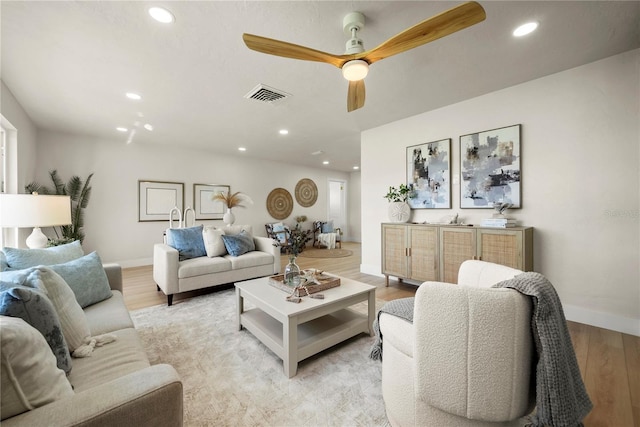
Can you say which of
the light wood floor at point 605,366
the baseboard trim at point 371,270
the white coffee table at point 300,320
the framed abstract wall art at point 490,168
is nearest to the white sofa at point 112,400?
the white coffee table at point 300,320

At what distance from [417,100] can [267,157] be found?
14.1 feet

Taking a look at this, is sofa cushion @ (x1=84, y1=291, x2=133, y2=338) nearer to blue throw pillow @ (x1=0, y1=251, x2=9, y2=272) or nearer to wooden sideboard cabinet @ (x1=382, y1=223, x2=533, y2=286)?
blue throw pillow @ (x1=0, y1=251, x2=9, y2=272)

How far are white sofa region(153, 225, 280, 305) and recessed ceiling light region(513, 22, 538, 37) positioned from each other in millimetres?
3478

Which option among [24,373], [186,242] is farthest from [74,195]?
[24,373]

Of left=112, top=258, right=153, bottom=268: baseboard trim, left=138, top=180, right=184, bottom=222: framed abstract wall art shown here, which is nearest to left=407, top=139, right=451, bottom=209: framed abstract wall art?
left=138, top=180, right=184, bottom=222: framed abstract wall art

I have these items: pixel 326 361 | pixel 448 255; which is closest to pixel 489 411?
pixel 326 361

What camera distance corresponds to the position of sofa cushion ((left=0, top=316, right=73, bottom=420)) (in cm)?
67

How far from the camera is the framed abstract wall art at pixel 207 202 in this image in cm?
574

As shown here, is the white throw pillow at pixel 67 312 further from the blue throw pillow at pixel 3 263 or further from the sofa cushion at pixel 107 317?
the blue throw pillow at pixel 3 263

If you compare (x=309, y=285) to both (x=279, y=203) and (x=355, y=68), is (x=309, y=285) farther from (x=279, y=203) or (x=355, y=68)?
(x=279, y=203)

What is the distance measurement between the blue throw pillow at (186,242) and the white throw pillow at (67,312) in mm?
2051

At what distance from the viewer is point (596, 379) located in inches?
66.5

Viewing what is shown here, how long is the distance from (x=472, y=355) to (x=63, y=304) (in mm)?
1918

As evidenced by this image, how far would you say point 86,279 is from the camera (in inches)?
68.7
